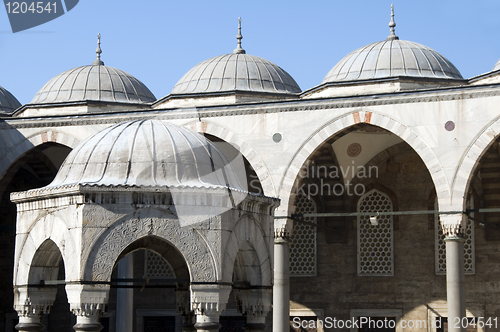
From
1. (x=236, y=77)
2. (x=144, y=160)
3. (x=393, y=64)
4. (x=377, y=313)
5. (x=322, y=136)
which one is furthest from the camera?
(x=236, y=77)

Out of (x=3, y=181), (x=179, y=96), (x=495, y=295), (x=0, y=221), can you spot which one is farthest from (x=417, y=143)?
(x=0, y=221)

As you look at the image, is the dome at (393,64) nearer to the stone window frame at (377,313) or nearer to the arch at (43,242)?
the stone window frame at (377,313)

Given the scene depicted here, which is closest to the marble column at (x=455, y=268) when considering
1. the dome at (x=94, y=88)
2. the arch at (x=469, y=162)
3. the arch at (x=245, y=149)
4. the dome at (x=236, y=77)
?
the arch at (x=469, y=162)

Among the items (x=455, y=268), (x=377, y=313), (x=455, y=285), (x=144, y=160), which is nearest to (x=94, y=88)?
(x=377, y=313)

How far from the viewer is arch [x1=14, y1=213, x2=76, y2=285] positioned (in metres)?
6.41

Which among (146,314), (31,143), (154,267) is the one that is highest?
(31,143)

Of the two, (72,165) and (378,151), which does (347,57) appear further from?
(72,165)

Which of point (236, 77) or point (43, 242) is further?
point (236, 77)

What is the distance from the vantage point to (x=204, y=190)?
21.2 feet

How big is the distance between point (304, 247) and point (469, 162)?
5.11 m

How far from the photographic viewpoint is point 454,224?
13609 mm

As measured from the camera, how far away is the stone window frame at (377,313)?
55.3ft

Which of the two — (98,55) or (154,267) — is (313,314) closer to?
(154,267)

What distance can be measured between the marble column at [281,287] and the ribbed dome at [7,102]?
8164 mm
